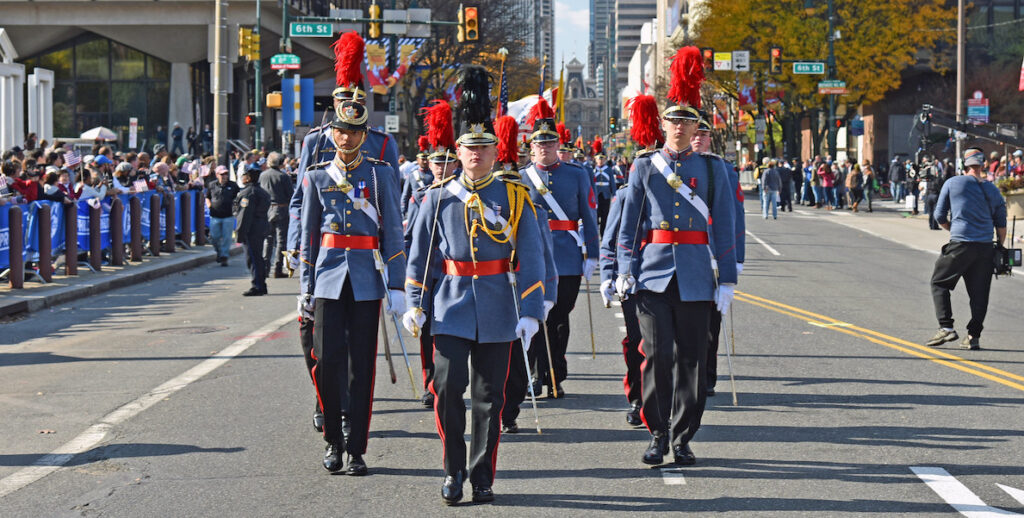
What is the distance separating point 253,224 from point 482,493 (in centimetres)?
1142

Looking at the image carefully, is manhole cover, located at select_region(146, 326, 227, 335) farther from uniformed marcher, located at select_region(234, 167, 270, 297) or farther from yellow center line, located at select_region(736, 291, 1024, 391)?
yellow center line, located at select_region(736, 291, 1024, 391)

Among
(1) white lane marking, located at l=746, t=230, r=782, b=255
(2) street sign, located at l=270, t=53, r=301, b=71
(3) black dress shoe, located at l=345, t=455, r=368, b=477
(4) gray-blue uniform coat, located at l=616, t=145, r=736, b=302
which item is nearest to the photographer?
(3) black dress shoe, located at l=345, t=455, r=368, b=477

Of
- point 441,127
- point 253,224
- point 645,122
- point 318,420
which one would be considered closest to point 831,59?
point 253,224

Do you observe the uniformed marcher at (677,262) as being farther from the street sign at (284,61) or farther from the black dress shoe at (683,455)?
the street sign at (284,61)

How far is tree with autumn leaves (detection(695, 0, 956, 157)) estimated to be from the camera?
54.4m

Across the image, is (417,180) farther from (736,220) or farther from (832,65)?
(832,65)

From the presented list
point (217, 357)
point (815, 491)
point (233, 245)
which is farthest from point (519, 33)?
point (815, 491)

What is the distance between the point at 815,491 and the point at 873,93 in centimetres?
5081

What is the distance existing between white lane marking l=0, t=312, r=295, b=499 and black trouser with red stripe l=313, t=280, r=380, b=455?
64.4 inches

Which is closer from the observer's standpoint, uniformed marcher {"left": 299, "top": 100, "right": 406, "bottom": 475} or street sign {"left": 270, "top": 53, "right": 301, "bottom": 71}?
uniformed marcher {"left": 299, "top": 100, "right": 406, "bottom": 475}

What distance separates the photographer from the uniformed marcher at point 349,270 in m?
7.25

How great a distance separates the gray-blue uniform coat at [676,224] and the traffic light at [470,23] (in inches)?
975

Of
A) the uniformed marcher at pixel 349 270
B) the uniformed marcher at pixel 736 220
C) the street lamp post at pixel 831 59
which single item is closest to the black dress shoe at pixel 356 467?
the uniformed marcher at pixel 349 270

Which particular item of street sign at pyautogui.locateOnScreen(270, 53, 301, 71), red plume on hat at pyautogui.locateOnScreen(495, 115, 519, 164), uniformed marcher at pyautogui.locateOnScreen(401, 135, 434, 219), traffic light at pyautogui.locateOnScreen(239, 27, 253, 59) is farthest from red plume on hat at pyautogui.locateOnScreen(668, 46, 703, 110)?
traffic light at pyautogui.locateOnScreen(239, 27, 253, 59)
